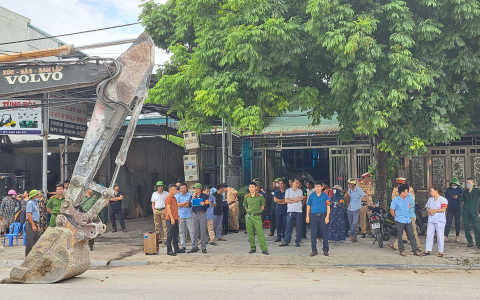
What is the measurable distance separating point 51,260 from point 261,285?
3.45 metres

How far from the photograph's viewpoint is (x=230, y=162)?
1809 centimetres

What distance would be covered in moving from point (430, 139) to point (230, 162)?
8763 millimetres

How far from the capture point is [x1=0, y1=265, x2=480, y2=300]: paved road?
6879 mm

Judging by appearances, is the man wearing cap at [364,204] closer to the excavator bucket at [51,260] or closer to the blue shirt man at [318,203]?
the blue shirt man at [318,203]

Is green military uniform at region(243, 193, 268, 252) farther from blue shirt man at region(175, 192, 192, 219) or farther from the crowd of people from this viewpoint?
the crowd of people

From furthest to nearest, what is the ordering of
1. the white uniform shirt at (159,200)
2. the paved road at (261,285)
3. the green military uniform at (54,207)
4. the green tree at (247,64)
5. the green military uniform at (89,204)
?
the white uniform shirt at (159,200) < the green military uniform at (89,204) < the green military uniform at (54,207) < the green tree at (247,64) < the paved road at (261,285)

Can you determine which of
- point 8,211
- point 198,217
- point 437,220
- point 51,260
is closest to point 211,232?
point 198,217

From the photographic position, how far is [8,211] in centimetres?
1485

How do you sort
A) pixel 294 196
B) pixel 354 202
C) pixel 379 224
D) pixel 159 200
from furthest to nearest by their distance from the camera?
pixel 354 202 → pixel 159 200 → pixel 294 196 → pixel 379 224

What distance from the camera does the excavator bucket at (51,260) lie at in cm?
762

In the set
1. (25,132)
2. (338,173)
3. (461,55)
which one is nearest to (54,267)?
(461,55)

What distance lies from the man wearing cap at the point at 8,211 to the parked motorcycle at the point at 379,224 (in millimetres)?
10933

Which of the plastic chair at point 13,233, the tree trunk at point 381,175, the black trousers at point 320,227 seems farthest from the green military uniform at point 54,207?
the tree trunk at point 381,175

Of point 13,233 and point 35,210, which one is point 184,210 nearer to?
point 35,210
